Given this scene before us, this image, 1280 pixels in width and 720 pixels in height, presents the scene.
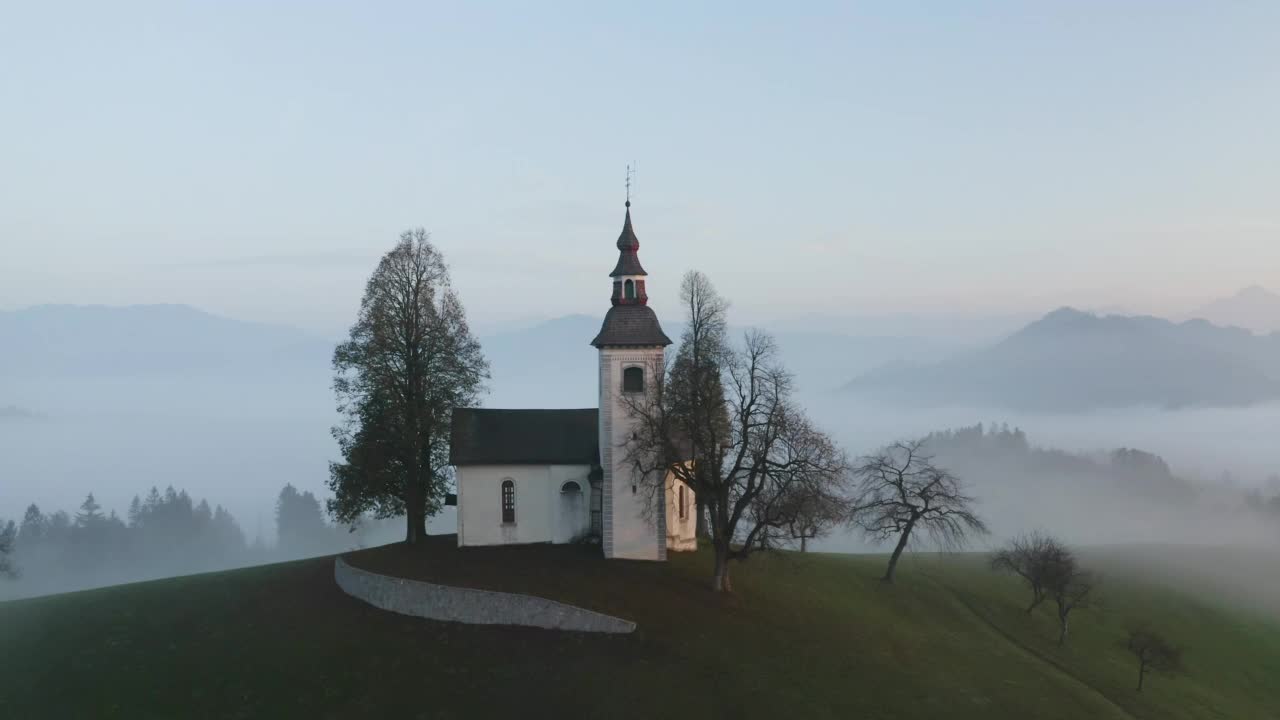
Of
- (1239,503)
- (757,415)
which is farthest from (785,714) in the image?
(1239,503)

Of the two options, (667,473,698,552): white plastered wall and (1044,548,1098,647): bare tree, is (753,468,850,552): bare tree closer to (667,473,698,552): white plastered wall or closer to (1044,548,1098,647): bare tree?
(667,473,698,552): white plastered wall

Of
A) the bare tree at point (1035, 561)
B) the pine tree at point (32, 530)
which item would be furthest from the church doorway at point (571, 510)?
the pine tree at point (32, 530)

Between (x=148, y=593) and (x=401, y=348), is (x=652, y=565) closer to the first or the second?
(x=401, y=348)

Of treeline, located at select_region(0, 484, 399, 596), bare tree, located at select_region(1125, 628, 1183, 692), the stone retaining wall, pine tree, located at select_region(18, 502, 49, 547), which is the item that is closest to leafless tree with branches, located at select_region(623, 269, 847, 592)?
the stone retaining wall

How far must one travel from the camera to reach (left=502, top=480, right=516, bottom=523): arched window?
1957 inches

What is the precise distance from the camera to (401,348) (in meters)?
50.3

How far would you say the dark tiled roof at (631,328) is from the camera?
156 ft

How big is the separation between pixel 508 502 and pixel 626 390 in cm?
963

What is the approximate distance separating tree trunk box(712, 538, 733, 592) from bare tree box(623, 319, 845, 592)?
50mm

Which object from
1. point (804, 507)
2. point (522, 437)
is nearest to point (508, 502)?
point (522, 437)

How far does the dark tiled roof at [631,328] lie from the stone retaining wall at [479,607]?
48.6 ft

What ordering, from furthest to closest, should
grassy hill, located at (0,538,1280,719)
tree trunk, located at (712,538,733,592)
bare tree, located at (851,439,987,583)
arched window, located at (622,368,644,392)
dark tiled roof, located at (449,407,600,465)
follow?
bare tree, located at (851,439,987,583)
dark tiled roof, located at (449,407,600,465)
arched window, located at (622,368,644,392)
tree trunk, located at (712,538,733,592)
grassy hill, located at (0,538,1280,719)

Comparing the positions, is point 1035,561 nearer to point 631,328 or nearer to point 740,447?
point 740,447

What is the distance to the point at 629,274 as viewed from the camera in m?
48.4
